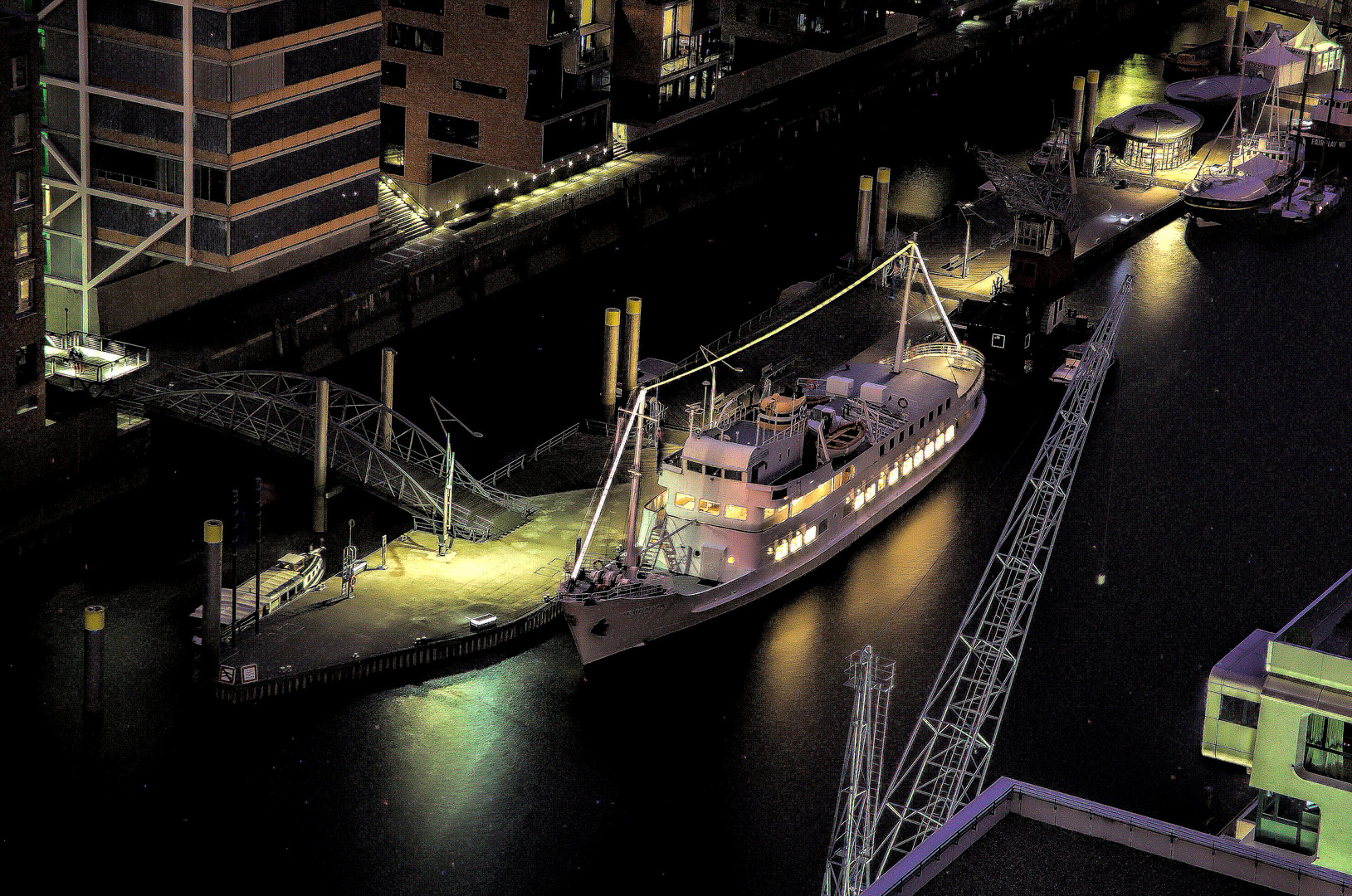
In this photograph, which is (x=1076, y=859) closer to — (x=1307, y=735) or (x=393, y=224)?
(x=1307, y=735)

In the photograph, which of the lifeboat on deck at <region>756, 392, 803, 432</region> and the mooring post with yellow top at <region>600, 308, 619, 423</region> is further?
the mooring post with yellow top at <region>600, 308, 619, 423</region>

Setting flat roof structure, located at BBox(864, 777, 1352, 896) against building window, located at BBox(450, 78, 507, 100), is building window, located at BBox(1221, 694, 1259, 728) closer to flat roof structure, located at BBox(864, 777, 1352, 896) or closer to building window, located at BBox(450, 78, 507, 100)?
flat roof structure, located at BBox(864, 777, 1352, 896)

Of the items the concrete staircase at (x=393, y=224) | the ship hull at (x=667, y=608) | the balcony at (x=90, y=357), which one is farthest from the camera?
the concrete staircase at (x=393, y=224)

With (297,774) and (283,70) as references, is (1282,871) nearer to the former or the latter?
(297,774)

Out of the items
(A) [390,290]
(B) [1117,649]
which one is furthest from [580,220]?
(B) [1117,649]

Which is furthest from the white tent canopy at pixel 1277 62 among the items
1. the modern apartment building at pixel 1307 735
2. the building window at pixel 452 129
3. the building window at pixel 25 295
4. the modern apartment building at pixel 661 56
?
the modern apartment building at pixel 1307 735

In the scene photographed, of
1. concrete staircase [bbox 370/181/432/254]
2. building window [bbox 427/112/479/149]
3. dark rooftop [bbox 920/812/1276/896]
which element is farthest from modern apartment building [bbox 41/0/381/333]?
dark rooftop [bbox 920/812/1276/896]

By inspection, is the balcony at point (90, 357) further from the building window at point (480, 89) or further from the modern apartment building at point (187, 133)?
the building window at point (480, 89)
